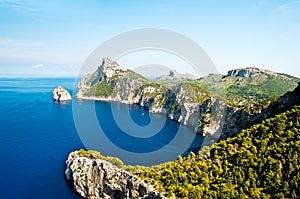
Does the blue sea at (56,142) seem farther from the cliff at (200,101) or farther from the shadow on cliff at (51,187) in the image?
the cliff at (200,101)

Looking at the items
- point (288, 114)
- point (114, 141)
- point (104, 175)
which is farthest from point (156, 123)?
point (288, 114)

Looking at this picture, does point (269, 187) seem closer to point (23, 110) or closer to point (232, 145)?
point (232, 145)

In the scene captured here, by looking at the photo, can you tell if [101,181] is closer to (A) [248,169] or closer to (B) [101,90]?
(A) [248,169]

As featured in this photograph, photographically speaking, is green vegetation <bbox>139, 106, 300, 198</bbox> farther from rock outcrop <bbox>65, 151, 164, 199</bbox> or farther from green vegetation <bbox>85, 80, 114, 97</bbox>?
green vegetation <bbox>85, 80, 114, 97</bbox>

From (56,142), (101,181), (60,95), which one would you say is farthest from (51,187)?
(60,95)

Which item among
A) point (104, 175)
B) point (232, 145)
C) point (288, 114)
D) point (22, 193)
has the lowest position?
point (22, 193)

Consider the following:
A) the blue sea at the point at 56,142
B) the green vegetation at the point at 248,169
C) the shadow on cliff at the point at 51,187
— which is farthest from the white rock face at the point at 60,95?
the green vegetation at the point at 248,169

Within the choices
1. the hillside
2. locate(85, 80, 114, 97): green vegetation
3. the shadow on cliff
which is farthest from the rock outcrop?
locate(85, 80, 114, 97): green vegetation
